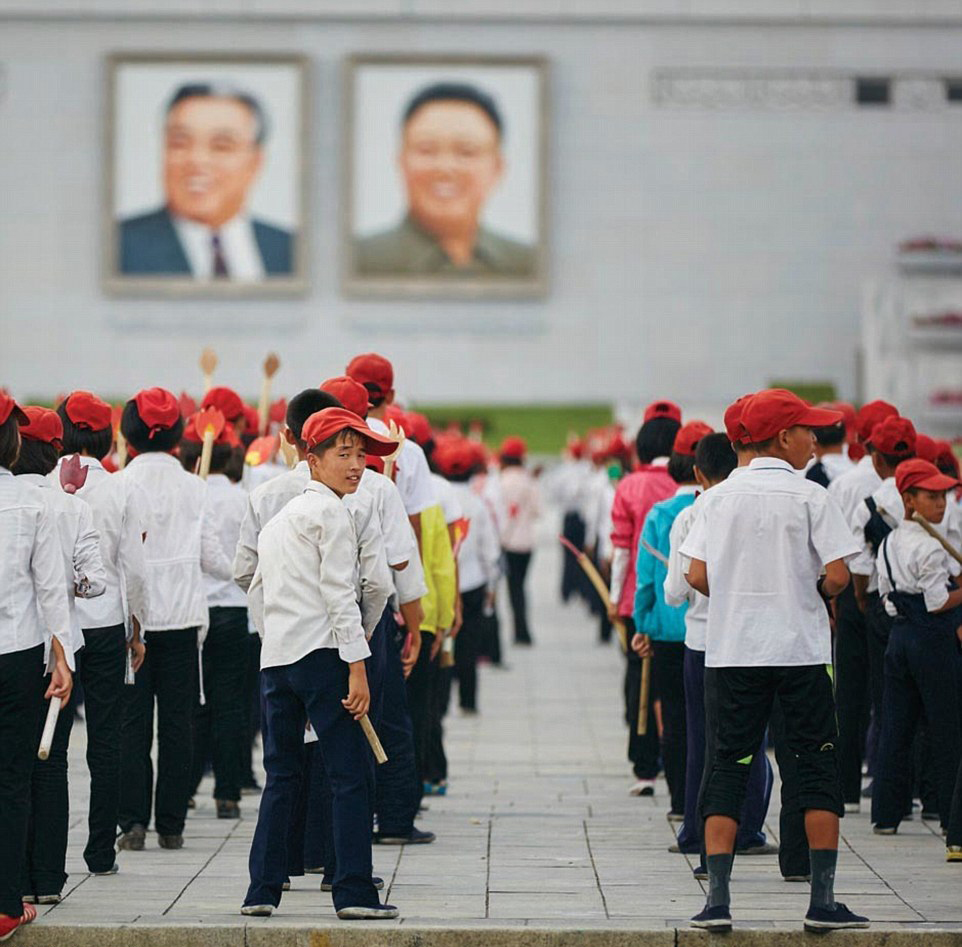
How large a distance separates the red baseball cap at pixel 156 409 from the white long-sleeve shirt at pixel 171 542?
0.15 m

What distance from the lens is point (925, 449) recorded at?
29.4 feet

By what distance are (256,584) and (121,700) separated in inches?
48.2

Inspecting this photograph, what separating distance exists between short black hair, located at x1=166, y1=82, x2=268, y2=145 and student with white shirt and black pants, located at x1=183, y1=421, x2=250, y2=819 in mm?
29335

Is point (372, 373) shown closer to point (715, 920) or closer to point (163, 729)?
point (163, 729)


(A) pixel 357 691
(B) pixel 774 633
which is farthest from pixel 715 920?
(A) pixel 357 691

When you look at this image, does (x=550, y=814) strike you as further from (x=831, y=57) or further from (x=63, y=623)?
(x=831, y=57)

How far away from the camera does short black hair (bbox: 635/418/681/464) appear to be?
932cm

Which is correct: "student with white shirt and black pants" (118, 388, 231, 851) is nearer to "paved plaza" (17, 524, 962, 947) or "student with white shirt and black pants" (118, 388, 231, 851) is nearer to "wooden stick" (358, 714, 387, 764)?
"paved plaza" (17, 524, 962, 947)

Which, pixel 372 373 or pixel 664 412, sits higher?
pixel 372 373

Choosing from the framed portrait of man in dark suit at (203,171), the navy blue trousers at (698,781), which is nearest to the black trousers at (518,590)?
the navy blue trousers at (698,781)

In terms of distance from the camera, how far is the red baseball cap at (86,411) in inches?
304

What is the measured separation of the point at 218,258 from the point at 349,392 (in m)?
31.1

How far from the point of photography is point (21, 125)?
127 ft

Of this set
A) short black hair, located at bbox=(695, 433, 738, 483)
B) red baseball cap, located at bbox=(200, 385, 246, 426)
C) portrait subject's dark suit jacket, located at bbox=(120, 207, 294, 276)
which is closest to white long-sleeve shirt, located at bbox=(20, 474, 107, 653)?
red baseball cap, located at bbox=(200, 385, 246, 426)
